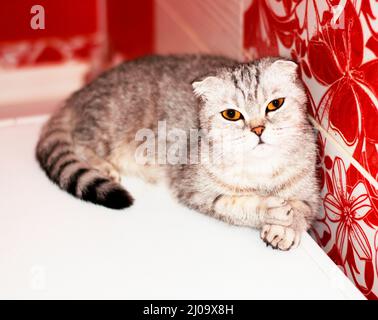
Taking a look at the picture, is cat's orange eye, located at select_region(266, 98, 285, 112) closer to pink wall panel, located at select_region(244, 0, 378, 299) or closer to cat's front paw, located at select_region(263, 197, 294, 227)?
pink wall panel, located at select_region(244, 0, 378, 299)

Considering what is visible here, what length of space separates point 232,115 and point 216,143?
0.08 metres

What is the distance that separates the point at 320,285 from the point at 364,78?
442mm

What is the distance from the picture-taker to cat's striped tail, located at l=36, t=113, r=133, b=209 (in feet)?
4.53

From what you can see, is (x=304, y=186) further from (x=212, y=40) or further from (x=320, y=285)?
(x=212, y=40)

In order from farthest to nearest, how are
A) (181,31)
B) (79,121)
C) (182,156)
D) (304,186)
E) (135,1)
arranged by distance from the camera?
(135,1)
(181,31)
(79,121)
(182,156)
(304,186)

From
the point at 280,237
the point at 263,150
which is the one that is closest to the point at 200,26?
the point at 263,150

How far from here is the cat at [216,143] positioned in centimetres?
131

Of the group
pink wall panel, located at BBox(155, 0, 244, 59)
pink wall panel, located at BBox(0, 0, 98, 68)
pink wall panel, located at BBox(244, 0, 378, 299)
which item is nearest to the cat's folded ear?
pink wall panel, located at BBox(244, 0, 378, 299)

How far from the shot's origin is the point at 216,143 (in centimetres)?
136

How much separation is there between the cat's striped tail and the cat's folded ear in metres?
0.31

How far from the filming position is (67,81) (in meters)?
2.88

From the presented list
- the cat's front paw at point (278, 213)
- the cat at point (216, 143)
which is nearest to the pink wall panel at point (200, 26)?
the cat at point (216, 143)

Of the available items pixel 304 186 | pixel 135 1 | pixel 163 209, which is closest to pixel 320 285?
pixel 304 186

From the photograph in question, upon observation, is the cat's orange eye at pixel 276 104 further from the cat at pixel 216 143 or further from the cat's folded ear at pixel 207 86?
the cat's folded ear at pixel 207 86
